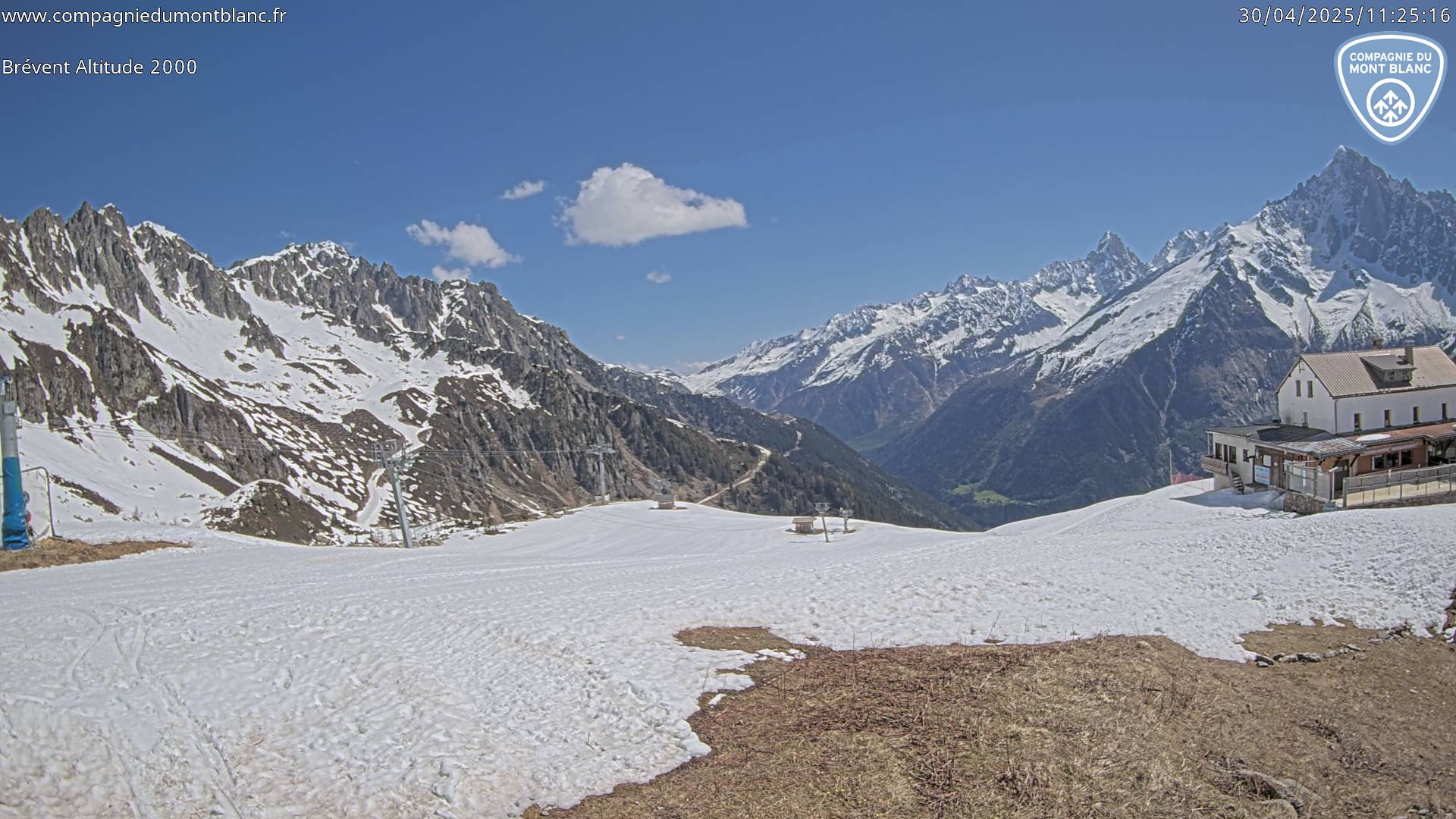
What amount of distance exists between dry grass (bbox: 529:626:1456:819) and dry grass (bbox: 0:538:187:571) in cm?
3078

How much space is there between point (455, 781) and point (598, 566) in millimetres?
21877

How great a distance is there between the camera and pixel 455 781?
1234 centimetres

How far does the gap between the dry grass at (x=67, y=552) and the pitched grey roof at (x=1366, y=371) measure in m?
73.8

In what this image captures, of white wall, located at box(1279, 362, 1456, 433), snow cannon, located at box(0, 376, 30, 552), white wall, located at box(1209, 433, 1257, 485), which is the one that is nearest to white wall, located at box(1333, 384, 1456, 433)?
white wall, located at box(1279, 362, 1456, 433)

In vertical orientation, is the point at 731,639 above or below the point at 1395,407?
below

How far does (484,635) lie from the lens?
61.9 ft

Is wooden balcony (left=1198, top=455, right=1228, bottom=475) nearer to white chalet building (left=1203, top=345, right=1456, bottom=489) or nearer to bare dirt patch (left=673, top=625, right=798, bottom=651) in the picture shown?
white chalet building (left=1203, top=345, right=1456, bottom=489)

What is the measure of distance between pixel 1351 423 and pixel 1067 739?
197ft

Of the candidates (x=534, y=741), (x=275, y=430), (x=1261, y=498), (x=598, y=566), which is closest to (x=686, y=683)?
(x=534, y=741)

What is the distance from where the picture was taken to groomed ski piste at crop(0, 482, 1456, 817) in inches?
488

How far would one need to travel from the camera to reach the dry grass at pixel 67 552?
30688 mm

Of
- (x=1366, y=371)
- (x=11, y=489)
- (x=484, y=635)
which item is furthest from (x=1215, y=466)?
(x=11, y=489)

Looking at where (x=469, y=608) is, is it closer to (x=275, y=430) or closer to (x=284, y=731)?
(x=284, y=731)

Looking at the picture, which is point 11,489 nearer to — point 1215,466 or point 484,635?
point 484,635
